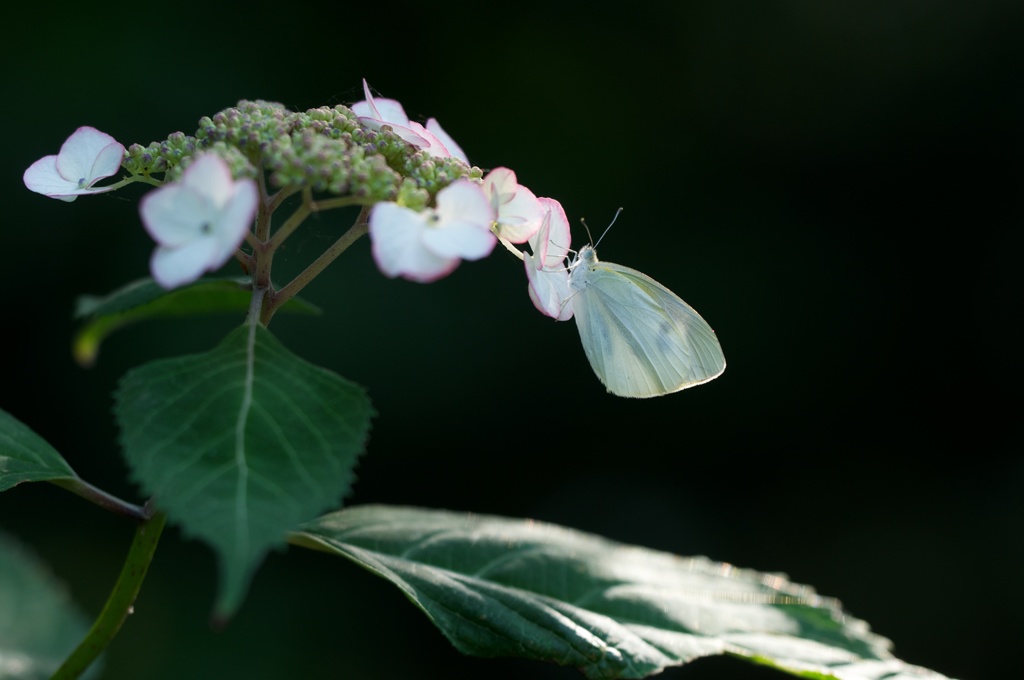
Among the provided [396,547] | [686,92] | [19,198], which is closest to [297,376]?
[396,547]

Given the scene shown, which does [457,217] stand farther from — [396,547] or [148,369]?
[396,547]

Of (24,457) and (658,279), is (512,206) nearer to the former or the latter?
(24,457)

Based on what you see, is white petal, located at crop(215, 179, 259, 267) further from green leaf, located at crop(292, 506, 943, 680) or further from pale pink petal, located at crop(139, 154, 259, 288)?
green leaf, located at crop(292, 506, 943, 680)

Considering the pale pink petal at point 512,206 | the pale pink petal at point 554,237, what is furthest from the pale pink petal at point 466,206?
the pale pink petal at point 554,237

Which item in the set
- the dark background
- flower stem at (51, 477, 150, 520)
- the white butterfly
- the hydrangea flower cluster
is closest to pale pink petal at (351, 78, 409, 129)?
the hydrangea flower cluster

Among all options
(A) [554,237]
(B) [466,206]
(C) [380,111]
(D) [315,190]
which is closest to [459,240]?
(B) [466,206]
